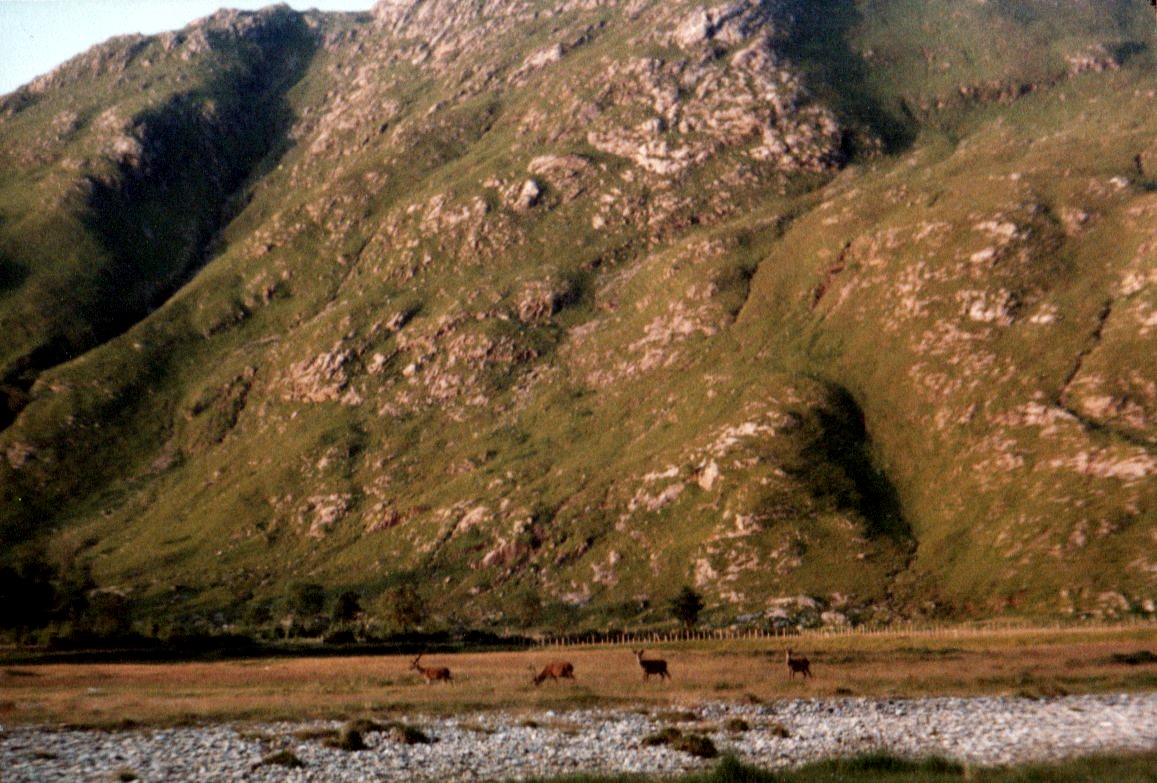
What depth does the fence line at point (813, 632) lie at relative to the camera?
108438 millimetres

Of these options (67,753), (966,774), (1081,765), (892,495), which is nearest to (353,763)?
(67,753)

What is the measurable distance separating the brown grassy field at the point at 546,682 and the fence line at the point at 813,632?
37.3 ft

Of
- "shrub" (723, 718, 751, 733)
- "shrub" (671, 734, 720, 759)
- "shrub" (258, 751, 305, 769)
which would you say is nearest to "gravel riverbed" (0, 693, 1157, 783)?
"shrub" (258, 751, 305, 769)

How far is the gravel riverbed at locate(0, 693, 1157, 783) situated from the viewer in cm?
3225

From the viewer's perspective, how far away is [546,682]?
66.3 meters

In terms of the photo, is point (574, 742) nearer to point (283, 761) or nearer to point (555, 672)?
point (283, 761)

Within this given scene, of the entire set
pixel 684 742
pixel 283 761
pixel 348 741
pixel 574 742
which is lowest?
pixel 684 742

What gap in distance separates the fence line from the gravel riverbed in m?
63.7

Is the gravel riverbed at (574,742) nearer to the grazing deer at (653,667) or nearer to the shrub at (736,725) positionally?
the shrub at (736,725)

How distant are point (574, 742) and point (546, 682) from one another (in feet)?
93.0

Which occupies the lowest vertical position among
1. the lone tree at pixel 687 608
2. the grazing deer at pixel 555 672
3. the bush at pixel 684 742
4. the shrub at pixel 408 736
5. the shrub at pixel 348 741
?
the lone tree at pixel 687 608

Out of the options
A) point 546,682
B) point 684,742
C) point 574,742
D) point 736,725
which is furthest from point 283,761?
point 546,682

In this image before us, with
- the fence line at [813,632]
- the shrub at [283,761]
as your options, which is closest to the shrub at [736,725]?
the shrub at [283,761]

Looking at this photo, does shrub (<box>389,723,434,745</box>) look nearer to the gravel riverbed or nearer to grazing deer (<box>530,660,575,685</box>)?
the gravel riverbed
